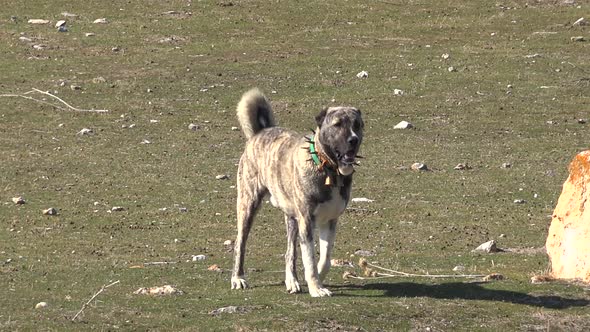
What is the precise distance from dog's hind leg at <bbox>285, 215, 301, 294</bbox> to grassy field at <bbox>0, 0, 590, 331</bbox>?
0.92 ft

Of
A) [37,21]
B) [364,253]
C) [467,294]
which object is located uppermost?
[467,294]

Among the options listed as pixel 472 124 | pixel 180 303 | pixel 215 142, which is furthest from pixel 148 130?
pixel 180 303

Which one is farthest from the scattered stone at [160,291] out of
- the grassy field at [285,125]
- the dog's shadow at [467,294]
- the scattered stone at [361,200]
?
the scattered stone at [361,200]

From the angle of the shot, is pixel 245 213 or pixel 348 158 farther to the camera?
pixel 245 213

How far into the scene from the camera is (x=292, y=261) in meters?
17.2

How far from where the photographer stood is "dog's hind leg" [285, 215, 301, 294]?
17109mm

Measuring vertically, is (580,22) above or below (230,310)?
below

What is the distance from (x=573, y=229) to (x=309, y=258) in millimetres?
4113

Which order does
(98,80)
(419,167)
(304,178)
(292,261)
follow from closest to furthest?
1. (304,178)
2. (292,261)
3. (419,167)
4. (98,80)

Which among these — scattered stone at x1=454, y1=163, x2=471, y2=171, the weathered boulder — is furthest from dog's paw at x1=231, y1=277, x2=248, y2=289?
scattered stone at x1=454, y1=163, x2=471, y2=171

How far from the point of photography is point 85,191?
27312 millimetres

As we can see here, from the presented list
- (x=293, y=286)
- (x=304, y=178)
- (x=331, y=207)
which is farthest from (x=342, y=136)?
(x=293, y=286)

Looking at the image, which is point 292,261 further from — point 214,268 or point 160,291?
point 214,268

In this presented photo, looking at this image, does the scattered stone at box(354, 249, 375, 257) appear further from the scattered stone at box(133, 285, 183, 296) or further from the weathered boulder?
the scattered stone at box(133, 285, 183, 296)
